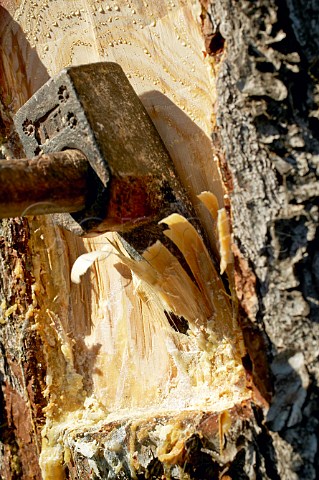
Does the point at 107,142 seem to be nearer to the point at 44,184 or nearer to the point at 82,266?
the point at 44,184

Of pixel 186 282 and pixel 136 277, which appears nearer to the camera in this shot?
pixel 186 282

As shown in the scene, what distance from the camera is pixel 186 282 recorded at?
5.66 ft

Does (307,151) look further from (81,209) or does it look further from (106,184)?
(81,209)

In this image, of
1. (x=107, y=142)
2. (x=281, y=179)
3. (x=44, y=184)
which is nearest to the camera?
(x=281, y=179)

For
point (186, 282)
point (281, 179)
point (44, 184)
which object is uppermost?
point (44, 184)

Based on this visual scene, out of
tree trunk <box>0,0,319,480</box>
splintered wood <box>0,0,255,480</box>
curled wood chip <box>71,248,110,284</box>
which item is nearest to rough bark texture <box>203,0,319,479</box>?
tree trunk <box>0,0,319,480</box>

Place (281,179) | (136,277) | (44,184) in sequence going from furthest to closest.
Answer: (136,277), (44,184), (281,179)

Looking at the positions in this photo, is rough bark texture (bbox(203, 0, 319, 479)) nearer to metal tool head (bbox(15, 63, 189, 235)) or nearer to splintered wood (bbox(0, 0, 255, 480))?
splintered wood (bbox(0, 0, 255, 480))

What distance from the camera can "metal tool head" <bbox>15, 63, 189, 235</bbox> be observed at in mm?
1639

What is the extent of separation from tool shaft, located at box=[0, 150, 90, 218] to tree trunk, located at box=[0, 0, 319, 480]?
220 millimetres

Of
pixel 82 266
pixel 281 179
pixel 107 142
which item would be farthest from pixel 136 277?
pixel 281 179

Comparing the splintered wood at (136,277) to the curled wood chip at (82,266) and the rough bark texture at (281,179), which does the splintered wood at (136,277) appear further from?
the rough bark texture at (281,179)

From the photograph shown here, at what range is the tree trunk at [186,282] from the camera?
1.38m

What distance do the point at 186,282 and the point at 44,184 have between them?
0.44 meters
